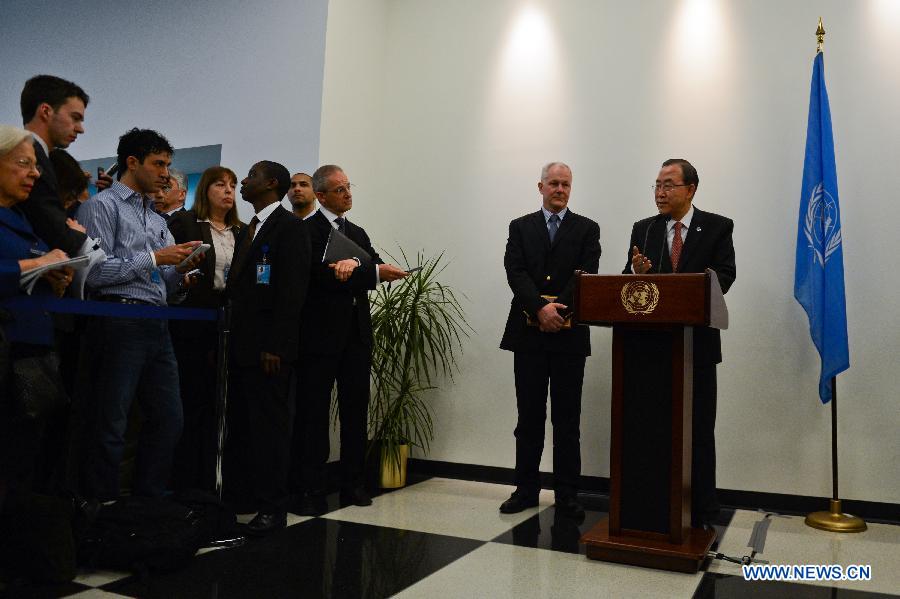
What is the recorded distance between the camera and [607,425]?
13.8 feet

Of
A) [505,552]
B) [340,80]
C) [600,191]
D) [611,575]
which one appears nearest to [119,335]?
[505,552]

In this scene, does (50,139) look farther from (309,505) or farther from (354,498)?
(354,498)

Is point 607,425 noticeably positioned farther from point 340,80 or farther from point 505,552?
point 340,80

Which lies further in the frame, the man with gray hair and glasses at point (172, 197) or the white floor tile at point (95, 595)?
the man with gray hair and glasses at point (172, 197)

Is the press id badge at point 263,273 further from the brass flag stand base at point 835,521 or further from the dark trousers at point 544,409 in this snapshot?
the brass flag stand base at point 835,521

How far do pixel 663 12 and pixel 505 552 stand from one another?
3.26 metres

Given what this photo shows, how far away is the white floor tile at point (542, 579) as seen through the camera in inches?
91.7

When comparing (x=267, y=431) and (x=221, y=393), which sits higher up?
(x=221, y=393)

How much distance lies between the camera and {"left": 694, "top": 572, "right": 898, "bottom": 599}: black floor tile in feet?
7.76

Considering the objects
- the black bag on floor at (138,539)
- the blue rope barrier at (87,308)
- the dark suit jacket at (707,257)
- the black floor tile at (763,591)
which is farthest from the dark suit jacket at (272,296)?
the black floor tile at (763,591)

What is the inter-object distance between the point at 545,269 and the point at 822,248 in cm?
136

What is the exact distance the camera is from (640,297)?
2.68 m

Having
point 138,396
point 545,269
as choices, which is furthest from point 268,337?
point 545,269

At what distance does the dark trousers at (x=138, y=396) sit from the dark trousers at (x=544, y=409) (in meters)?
1.63
